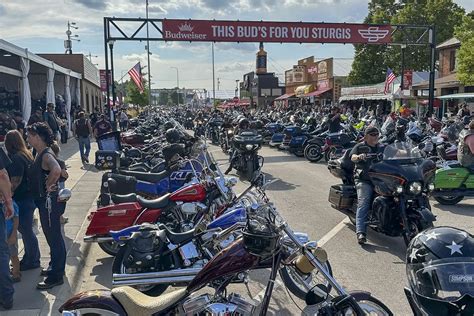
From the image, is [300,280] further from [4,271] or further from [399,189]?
[4,271]

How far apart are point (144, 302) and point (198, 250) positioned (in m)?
1.42

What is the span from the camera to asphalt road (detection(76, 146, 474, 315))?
4.83 metres

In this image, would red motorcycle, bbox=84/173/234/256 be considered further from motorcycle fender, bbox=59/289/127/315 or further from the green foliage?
the green foliage

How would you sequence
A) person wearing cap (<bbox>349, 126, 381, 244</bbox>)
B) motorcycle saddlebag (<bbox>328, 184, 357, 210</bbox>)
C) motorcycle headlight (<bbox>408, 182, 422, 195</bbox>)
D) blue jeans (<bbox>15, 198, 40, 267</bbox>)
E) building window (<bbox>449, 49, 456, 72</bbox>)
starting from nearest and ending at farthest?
blue jeans (<bbox>15, 198, 40, 267</bbox>) → motorcycle headlight (<bbox>408, 182, 422, 195</bbox>) → person wearing cap (<bbox>349, 126, 381, 244</bbox>) → motorcycle saddlebag (<bbox>328, 184, 357, 210</bbox>) → building window (<bbox>449, 49, 456, 72</bbox>)

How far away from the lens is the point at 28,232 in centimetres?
543

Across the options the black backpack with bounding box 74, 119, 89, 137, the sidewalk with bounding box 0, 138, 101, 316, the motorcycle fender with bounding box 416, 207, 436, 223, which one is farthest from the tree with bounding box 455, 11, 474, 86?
the motorcycle fender with bounding box 416, 207, 436, 223

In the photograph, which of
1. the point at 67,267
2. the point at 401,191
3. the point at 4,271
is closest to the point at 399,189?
the point at 401,191

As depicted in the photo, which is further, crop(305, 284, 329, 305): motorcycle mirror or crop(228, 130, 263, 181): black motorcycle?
crop(228, 130, 263, 181): black motorcycle

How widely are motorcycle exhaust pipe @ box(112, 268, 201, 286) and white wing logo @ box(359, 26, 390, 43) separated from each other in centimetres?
1780

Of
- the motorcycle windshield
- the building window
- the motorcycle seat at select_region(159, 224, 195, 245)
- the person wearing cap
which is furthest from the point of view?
the building window

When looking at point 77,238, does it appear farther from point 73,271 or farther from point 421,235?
point 421,235

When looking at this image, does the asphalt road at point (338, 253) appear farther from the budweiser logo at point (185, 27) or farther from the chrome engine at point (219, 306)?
the budweiser logo at point (185, 27)

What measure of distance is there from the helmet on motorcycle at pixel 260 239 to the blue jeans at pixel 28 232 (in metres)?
3.40

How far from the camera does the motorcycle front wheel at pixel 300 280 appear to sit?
3.44m
